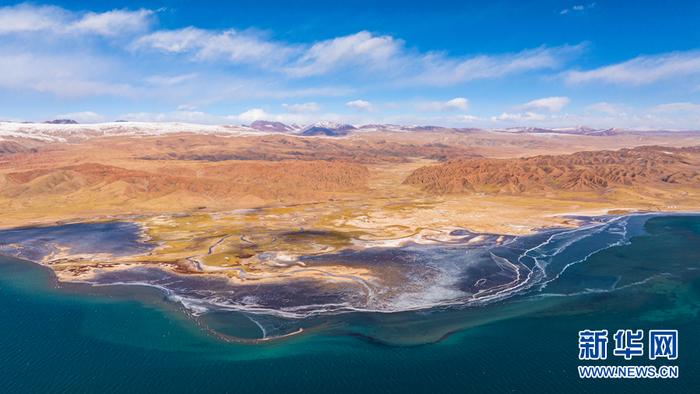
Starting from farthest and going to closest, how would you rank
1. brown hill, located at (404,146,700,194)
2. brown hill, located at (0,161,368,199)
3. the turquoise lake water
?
1. brown hill, located at (404,146,700,194)
2. brown hill, located at (0,161,368,199)
3. the turquoise lake water

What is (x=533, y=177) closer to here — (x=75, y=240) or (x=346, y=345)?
(x=346, y=345)

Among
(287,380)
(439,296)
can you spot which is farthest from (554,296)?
(287,380)

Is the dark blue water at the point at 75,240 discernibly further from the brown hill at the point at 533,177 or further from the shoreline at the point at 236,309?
the brown hill at the point at 533,177

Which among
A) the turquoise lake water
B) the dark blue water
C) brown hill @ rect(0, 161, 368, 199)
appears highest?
brown hill @ rect(0, 161, 368, 199)

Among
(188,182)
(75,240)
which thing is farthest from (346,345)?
(188,182)

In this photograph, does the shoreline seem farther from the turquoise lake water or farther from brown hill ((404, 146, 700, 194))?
brown hill ((404, 146, 700, 194))

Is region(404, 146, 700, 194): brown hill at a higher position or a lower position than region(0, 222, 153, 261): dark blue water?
higher

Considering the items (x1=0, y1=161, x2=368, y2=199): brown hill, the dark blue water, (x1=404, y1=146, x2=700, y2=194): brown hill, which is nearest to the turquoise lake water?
the dark blue water

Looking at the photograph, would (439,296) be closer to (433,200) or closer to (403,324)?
(403,324)

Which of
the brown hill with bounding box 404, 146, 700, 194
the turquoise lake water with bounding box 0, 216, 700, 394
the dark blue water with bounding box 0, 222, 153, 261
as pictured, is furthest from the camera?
the brown hill with bounding box 404, 146, 700, 194
